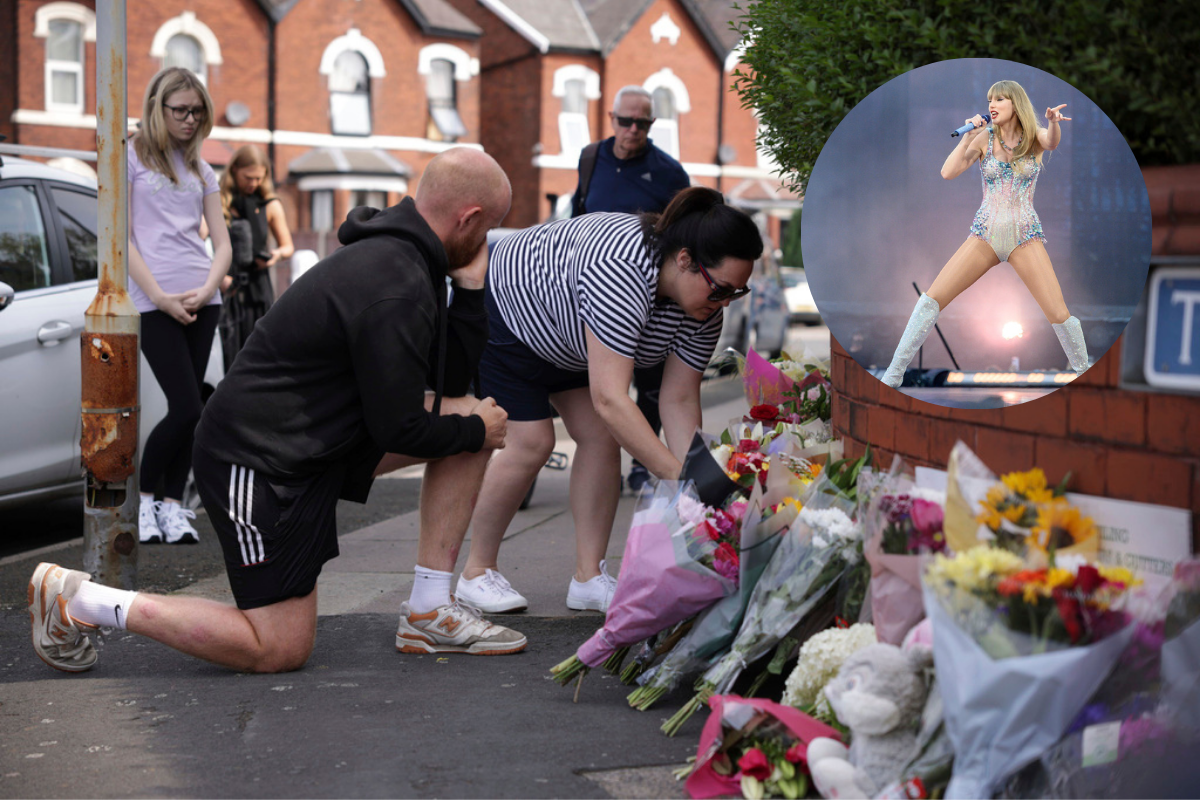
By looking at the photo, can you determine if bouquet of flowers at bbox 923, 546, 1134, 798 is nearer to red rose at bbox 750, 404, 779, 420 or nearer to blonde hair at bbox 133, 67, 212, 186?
red rose at bbox 750, 404, 779, 420

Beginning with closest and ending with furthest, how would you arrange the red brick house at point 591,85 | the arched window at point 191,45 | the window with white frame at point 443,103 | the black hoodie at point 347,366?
the black hoodie at point 347,366, the arched window at point 191,45, the window with white frame at point 443,103, the red brick house at point 591,85

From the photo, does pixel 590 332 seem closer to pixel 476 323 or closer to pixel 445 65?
pixel 476 323

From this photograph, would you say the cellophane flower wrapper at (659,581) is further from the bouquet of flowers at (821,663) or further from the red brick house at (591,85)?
the red brick house at (591,85)

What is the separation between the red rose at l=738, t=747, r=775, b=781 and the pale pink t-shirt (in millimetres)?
3790

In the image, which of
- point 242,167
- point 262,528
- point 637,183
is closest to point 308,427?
point 262,528

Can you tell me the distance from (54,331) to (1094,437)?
4.32m

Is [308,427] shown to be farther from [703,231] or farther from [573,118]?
[573,118]

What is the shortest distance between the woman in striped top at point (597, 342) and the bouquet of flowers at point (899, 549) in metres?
1.13

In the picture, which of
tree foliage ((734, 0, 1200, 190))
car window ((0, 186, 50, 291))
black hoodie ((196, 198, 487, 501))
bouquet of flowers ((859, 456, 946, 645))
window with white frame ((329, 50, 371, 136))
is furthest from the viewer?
window with white frame ((329, 50, 371, 136))

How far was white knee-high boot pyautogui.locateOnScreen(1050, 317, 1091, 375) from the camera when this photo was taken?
2381 mm

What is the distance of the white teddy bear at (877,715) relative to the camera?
7.73 ft

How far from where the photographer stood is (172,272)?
5.55m

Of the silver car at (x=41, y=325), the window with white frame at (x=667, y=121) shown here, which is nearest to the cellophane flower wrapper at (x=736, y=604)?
the silver car at (x=41, y=325)

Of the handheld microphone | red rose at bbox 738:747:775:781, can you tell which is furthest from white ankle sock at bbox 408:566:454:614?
the handheld microphone
